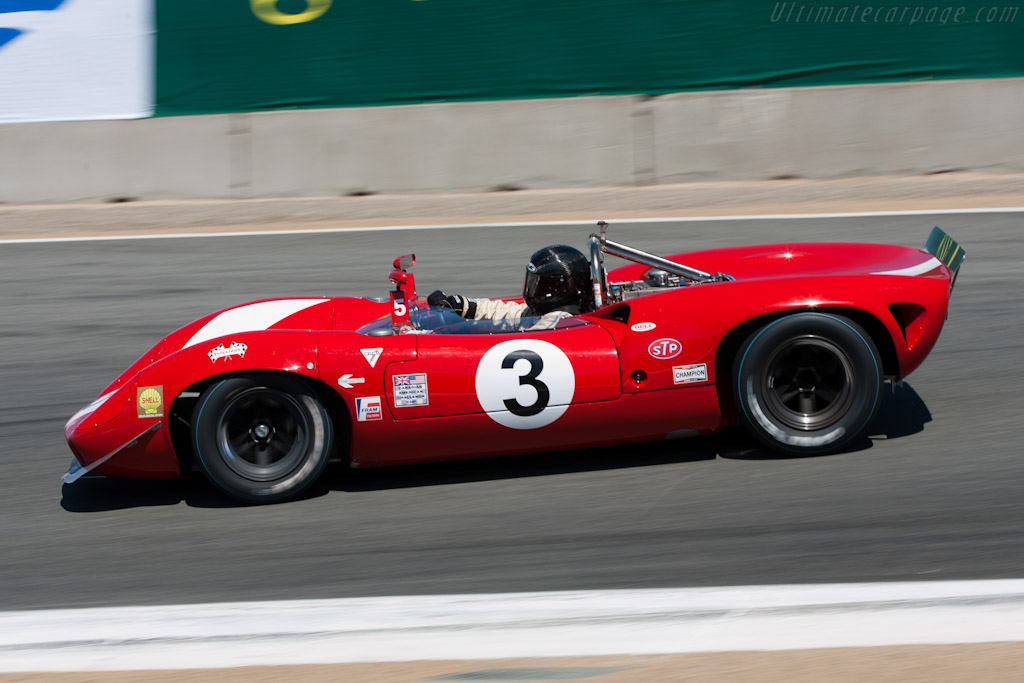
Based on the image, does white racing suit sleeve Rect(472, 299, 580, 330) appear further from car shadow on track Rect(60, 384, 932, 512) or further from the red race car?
car shadow on track Rect(60, 384, 932, 512)

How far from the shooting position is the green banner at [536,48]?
975cm

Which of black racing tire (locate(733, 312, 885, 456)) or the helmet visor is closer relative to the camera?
black racing tire (locate(733, 312, 885, 456))

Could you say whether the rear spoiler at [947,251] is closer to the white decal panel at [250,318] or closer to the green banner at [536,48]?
the white decal panel at [250,318]

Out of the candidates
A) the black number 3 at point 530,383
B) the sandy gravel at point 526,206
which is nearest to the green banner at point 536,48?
the sandy gravel at point 526,206

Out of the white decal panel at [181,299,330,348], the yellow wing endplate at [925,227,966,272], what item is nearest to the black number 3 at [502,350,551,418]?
the white decal panel at [181,299,330,348]

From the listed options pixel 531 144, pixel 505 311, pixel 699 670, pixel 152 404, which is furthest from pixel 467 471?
pixel 531 144

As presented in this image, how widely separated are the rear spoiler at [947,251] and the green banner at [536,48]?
189 inches

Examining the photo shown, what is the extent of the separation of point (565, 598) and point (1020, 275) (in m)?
4.80

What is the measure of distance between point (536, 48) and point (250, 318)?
18.1ft

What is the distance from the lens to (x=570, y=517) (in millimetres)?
4285

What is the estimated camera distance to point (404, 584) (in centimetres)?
388

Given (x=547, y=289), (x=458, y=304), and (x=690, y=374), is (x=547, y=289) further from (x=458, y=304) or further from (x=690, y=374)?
(x=690, y=374)

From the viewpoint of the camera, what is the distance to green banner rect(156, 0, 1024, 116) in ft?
32.0

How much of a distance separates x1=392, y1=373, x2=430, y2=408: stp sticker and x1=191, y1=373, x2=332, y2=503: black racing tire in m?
0.30
